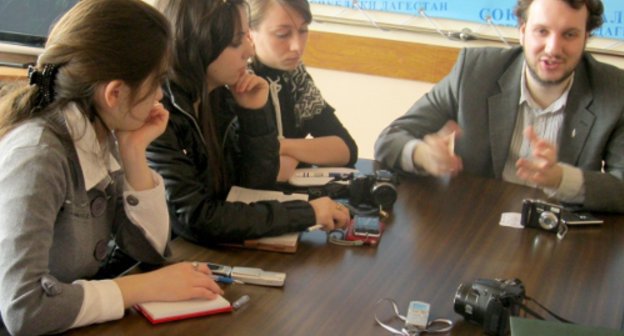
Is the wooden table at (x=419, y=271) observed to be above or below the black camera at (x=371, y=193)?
below

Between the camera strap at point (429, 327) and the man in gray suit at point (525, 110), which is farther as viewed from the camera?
the man in gray suit at point (525, 110)

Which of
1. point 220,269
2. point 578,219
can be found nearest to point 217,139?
point 220,269

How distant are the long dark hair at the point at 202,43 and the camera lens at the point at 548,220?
764mm

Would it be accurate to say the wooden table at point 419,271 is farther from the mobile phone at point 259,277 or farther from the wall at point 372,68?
the wall at point 372,68

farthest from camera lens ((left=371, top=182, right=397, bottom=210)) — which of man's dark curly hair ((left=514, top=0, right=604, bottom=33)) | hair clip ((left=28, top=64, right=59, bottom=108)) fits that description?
man's dark curly hair ((left=514, top=0, right=604, bottom=33))

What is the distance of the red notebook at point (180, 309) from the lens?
47.9 inches

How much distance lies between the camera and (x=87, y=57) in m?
1.34

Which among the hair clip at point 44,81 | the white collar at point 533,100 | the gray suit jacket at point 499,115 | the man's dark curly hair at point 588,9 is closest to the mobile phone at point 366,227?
Result: the gray suit jacket at point 499,115

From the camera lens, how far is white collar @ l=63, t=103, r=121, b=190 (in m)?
1.35

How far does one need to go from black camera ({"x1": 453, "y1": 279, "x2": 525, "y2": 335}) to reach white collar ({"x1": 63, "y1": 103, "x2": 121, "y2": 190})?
2.23 ft

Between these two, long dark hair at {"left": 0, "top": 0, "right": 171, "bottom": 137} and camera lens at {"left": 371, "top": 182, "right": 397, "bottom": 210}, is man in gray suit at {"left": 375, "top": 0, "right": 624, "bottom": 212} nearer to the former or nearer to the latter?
camera lens at {"left": 371, "top": 182, "right": 397, "bottom": 210}

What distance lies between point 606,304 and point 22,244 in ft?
3.44

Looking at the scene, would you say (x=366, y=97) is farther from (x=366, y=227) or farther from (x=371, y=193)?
(x=366, y=227)

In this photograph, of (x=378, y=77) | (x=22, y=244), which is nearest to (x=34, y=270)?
(x=22, y=244)
